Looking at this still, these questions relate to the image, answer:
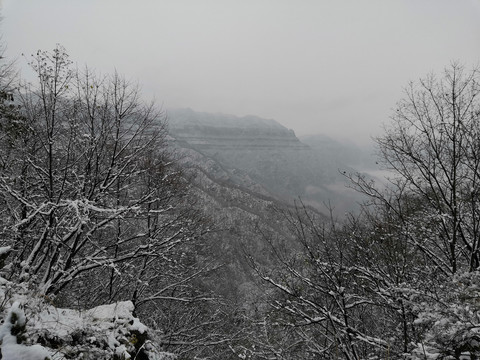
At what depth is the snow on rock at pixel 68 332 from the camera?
2.64 metres

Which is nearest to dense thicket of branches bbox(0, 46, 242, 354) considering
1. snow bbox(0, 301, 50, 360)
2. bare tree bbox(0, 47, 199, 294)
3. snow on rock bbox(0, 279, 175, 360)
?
bare tree bbox(0, 47, 199, 294)

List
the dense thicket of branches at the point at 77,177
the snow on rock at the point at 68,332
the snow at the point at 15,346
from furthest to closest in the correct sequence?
1. the dense thicket of branches at the point at 77,177
2. the snow on rock at the point at 68,332
3. the snow at the point at 15,346

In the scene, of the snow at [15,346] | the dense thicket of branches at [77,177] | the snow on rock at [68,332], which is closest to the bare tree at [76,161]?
the dense thicket of branches at [77,177]

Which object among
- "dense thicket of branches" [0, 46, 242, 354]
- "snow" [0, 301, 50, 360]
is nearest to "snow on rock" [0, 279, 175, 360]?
"snow" [0, 301, 50, 360]

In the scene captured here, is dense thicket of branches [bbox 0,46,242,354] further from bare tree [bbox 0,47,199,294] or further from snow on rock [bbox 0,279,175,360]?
snow on rock [bbox 0,279,175,360]

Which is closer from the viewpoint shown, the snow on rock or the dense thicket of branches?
the snow on rock

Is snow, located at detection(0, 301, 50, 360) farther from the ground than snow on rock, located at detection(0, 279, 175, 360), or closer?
farther from the ground

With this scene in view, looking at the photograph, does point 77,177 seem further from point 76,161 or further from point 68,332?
point 68,332

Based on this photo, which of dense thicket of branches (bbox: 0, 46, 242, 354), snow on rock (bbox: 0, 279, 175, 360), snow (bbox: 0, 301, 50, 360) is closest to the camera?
snow (bbox: 0, 301, 50, 360)

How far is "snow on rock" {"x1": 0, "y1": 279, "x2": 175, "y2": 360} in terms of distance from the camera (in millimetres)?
2645

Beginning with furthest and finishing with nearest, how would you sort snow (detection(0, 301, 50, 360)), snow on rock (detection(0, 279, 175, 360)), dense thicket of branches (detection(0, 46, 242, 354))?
dense thicket of branches (detection(0, 46, 242, 354))
snow on rock (detection(0, 279, 175, 360))
snow (detection(0, 301, 50, 360))

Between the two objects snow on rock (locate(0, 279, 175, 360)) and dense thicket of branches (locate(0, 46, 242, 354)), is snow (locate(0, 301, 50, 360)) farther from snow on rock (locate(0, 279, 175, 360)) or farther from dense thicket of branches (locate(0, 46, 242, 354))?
dense thicket of branches (locate(0, 46, 242, 354))

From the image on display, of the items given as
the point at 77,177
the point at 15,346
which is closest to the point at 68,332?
the point at 15,346

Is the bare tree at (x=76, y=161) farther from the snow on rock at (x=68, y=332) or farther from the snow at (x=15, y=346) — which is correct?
the snow at (x=15, y=346)
